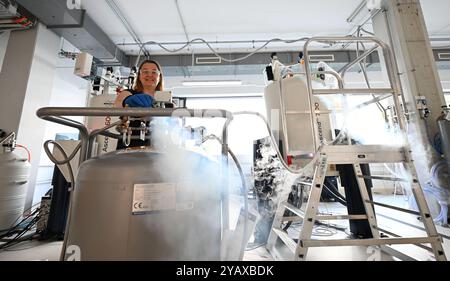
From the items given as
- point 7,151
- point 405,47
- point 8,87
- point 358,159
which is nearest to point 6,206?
point 7,151

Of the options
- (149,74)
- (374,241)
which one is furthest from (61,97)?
(374,241)

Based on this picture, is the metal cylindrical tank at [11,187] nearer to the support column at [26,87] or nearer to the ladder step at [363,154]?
the support column at [26,87]

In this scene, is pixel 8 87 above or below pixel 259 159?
above

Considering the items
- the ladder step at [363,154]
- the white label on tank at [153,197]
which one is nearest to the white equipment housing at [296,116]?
the ladder step at [363,154]

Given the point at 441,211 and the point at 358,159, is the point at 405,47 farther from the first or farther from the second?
the point at 358,159

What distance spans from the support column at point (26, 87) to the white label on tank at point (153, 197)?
7.96 feet

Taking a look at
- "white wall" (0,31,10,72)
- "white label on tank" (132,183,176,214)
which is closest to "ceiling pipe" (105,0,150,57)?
"white wall" (0,31,10,72)

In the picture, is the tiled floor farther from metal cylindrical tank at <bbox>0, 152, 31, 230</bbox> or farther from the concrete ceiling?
the concrete ceiling

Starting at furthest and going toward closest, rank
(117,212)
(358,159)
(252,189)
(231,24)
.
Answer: (231,24)
(252,189)
(358,159)
(117,212)

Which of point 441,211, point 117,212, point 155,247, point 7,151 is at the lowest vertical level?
point 441,211

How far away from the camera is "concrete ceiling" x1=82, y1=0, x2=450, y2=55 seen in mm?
2322

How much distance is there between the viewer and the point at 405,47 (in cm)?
181

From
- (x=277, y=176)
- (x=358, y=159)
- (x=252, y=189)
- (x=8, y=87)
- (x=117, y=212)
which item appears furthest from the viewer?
(x=8, y=87)
